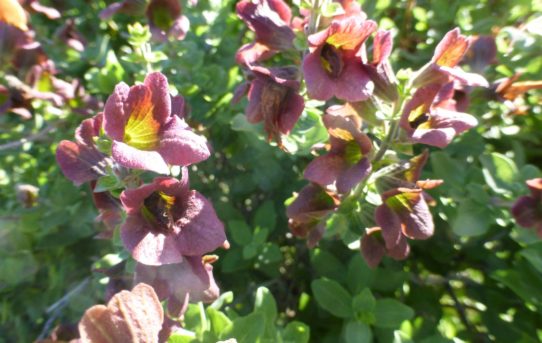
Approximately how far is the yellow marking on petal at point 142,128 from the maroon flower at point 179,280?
0.67ft

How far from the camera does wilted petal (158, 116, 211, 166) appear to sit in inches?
34.1

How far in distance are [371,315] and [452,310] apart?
0.80 meters


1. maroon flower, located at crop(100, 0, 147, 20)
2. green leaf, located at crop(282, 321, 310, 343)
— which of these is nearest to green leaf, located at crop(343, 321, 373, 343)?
green leaf, located at crop(282, 321, 310, 343)

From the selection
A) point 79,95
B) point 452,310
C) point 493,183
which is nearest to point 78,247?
point 79,95

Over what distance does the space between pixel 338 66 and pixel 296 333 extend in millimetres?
548

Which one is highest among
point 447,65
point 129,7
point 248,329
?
point 447,65

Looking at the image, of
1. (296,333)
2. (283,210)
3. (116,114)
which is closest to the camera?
(116,114)

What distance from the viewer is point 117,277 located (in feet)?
3.55

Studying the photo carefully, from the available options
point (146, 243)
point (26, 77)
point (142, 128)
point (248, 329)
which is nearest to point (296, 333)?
point (248, 329)

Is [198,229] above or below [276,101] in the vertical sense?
below

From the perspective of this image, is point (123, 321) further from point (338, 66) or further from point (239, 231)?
point (239, 231)

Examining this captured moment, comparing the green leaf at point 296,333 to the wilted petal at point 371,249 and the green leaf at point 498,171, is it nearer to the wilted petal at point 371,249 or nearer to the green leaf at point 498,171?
the wilted petal at point 371,249

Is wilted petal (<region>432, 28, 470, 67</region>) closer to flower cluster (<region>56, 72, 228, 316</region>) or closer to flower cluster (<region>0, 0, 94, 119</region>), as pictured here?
flower cluster (<region>56, 72, 228, 316</region>)

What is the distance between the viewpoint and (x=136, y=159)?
0.81 meters
